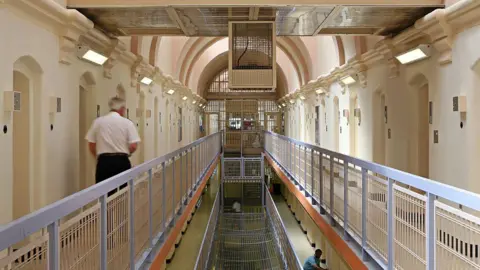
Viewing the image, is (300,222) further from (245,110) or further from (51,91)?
(51,91)

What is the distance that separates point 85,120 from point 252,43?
3102mm

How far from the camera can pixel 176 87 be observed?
49.7ft

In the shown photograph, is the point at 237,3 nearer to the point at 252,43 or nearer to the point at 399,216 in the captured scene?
the point at 252,43

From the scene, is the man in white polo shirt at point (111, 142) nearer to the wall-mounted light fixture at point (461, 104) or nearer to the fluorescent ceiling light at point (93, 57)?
the fluorescent ceiling light at point (93, 57)

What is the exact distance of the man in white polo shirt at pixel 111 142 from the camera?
4957 mm

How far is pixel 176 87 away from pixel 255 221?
635 cm

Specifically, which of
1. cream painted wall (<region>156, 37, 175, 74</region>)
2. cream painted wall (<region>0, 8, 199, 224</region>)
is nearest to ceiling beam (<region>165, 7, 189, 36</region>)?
cream painted wall (<region>0, 8, 199, 224</region>)

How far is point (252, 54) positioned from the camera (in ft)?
A: 21.6

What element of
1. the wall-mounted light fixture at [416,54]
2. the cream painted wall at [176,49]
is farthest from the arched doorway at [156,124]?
the wall-mounted light fixture at [416,54]

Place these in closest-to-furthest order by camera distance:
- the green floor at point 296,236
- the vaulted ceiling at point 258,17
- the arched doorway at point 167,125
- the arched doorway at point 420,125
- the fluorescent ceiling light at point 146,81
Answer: the vaulted ceiling at point 258,17
the arched doorway at point 420,125
the fluorescent ceiling light at point 146,81
the arched doorway at point 167,125
the green floor at point 296,236

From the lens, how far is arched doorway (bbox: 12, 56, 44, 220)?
505 centimetres

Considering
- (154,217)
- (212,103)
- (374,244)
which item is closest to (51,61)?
(154,217)

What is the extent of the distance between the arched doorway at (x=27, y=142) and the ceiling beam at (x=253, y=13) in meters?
2.85

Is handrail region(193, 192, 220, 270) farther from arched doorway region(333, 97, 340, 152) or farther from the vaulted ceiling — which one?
arched doorway region(333, 97, 340, 152)
